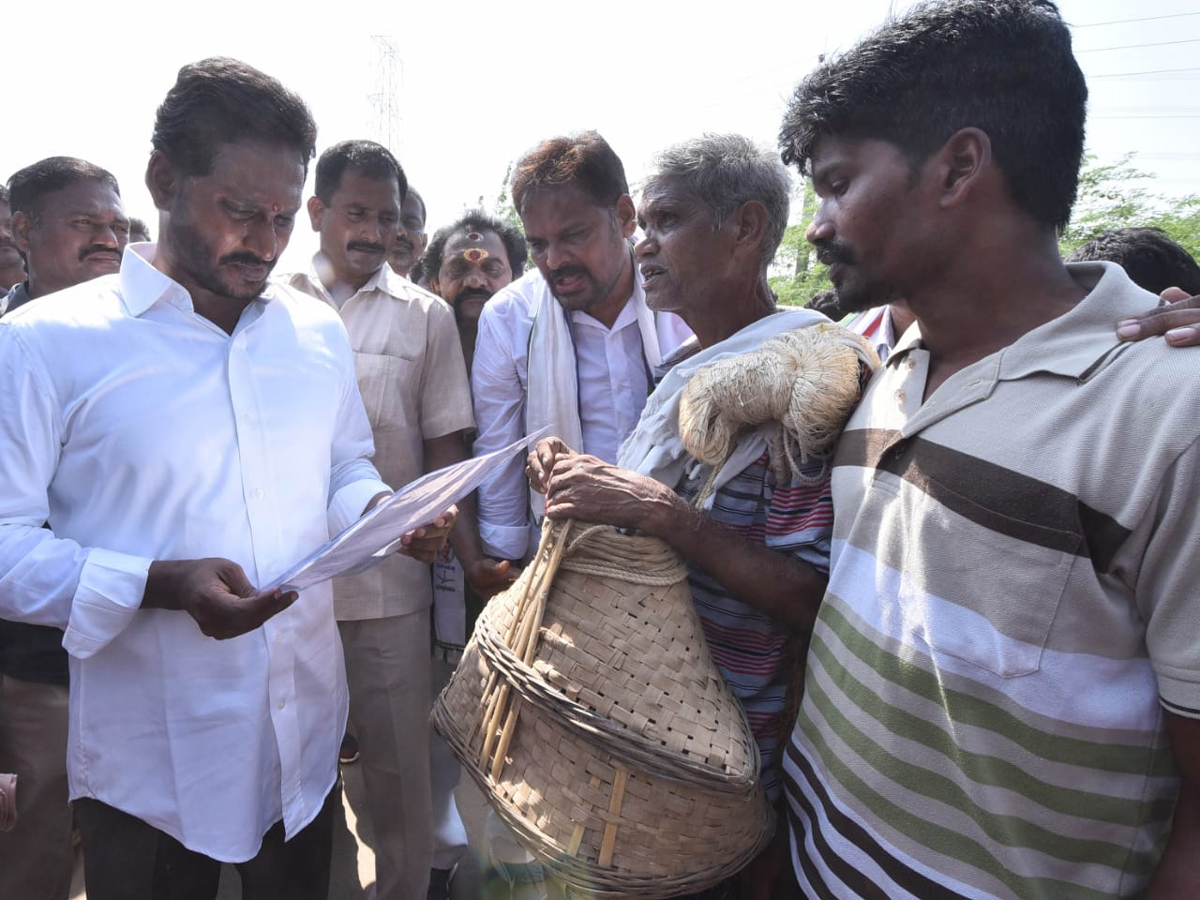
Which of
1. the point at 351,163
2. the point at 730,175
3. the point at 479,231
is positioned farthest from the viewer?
the point at 479,231

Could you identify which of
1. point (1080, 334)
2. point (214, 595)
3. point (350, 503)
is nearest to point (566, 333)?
point (350, 503)

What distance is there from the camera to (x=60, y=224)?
3.11 meters

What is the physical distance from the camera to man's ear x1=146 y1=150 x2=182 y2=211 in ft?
5.91

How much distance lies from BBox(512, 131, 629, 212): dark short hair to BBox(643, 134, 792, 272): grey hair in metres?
0.56

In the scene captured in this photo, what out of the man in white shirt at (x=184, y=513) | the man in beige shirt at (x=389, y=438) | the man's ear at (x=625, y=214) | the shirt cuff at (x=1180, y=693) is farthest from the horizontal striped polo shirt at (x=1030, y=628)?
the man in beige shirt at (x=389, y=438)

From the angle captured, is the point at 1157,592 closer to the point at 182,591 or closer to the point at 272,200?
the point at 182,591

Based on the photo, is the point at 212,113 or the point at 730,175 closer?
the point at 212,113

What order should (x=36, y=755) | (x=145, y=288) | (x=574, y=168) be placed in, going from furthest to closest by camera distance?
(x=574, y=168) < (x=36, y=755) < (x=145, y=288)

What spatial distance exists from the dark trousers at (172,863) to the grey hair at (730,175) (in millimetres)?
1993

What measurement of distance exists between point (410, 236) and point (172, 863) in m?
3.34

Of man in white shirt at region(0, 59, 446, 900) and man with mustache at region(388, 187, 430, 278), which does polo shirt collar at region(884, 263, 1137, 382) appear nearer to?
man in white shirt at region(0, 59, 446, 900)

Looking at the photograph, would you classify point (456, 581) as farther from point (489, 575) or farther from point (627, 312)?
point (627, 312)

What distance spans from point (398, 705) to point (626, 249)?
1.89 meters

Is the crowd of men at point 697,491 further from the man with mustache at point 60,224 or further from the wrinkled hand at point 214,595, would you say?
the man with mustache at point 60,224
